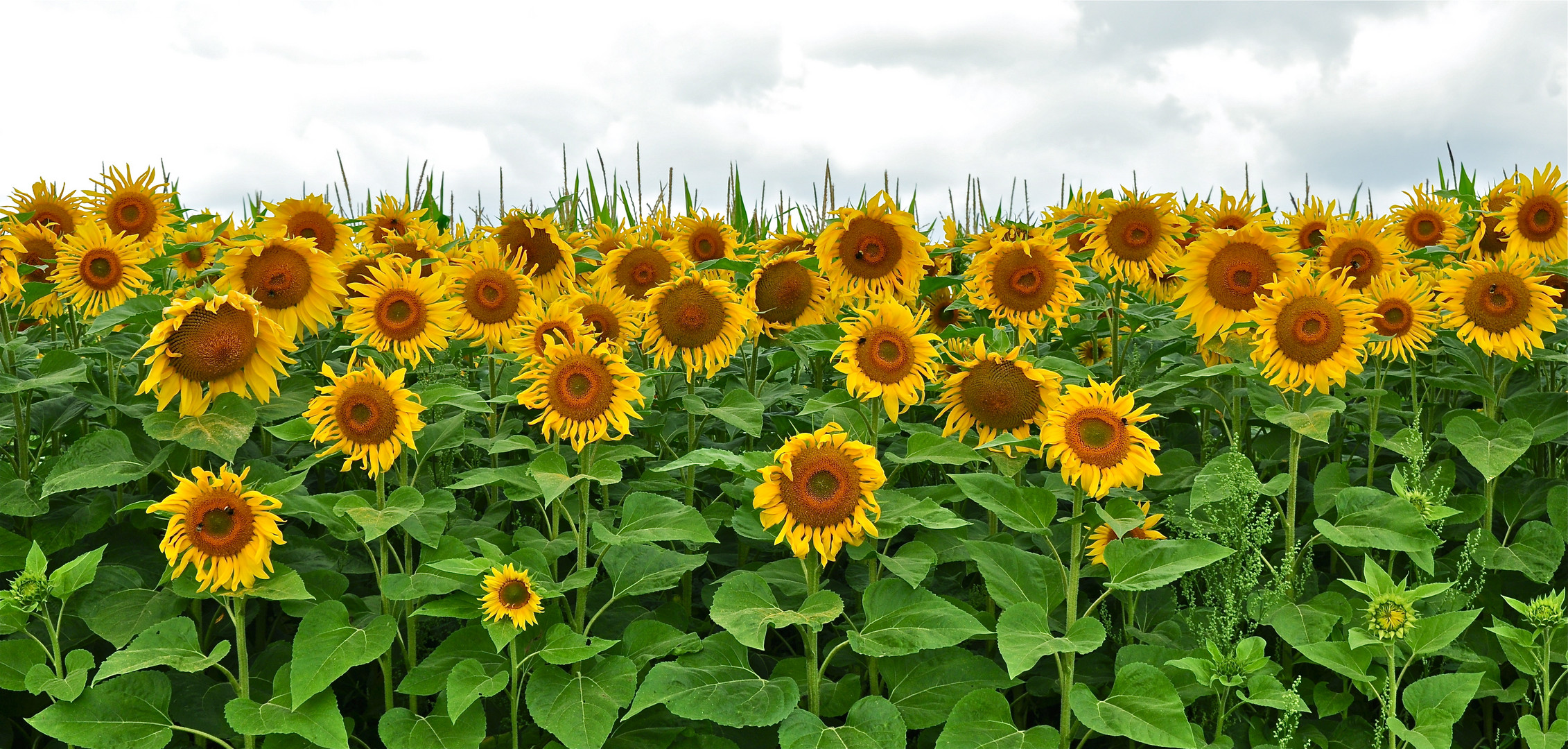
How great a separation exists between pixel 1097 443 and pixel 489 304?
2.04 metres

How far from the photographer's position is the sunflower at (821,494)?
3072 mm

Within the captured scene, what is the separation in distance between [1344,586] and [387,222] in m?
4.17

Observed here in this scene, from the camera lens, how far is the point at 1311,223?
5.26 metres

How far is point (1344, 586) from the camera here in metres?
3.96

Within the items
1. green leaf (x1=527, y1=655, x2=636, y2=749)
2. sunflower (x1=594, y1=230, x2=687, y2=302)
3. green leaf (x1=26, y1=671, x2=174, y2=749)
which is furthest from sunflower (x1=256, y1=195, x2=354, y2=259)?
green leaf (x1=527, y1=655, x2=636, y2=749)

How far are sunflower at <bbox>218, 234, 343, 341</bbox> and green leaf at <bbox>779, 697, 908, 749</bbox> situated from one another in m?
2.01

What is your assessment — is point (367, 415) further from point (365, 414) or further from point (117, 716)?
point (117, 716)

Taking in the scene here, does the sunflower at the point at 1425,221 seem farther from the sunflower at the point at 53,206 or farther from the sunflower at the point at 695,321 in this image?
the sunflower at the point at 53,206

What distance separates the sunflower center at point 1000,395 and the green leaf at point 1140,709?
0.81 m

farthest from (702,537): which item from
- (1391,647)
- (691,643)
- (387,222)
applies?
(387,222)

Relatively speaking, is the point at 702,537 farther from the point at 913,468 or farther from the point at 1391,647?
the point at 1391,647

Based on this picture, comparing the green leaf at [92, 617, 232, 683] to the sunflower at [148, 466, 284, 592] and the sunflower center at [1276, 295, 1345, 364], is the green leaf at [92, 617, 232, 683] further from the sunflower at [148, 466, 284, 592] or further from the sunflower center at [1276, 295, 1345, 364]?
the sunflower center at [1276, 295, 1345, 364]

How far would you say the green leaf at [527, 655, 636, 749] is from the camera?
2980mm

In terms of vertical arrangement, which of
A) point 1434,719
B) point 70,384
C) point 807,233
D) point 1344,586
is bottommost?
point 1434,719
